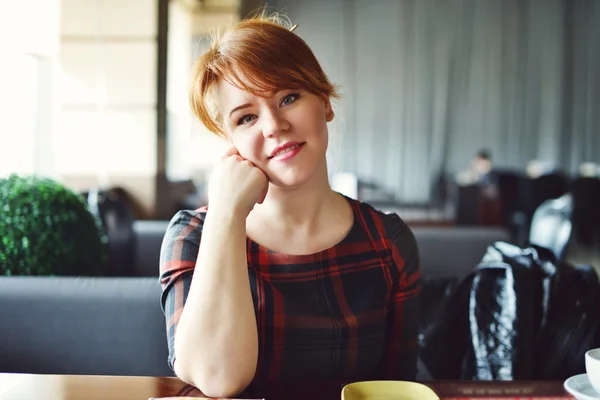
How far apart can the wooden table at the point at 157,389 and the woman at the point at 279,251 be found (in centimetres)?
6

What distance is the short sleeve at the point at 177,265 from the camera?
0.99 m

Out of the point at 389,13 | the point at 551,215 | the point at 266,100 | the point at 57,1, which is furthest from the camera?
the point at 389,13

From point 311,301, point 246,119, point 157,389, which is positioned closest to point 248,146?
point 246,119

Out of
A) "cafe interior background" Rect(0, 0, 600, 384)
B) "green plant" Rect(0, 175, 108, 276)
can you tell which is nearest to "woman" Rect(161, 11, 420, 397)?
"cafe interior background" Rect(0, 0, 600, 384)

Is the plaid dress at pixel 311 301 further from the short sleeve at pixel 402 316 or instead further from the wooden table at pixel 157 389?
the wooden table at pixel 157 389

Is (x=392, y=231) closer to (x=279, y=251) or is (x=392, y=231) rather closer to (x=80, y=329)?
(x=279, y=251)

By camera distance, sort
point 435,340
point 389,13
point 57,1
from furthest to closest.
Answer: point 389,13 < point 57,1 < point 435,340

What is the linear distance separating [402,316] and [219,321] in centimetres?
40

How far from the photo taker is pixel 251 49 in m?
1.03

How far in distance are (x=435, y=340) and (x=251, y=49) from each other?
862 millimetres

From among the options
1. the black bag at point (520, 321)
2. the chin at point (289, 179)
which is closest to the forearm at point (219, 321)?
the chin at point (289, 179)

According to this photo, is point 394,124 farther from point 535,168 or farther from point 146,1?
point 146,1

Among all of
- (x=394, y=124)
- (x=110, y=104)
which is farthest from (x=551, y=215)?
(x=394, y=124)

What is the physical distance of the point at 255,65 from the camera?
1.01 metres
